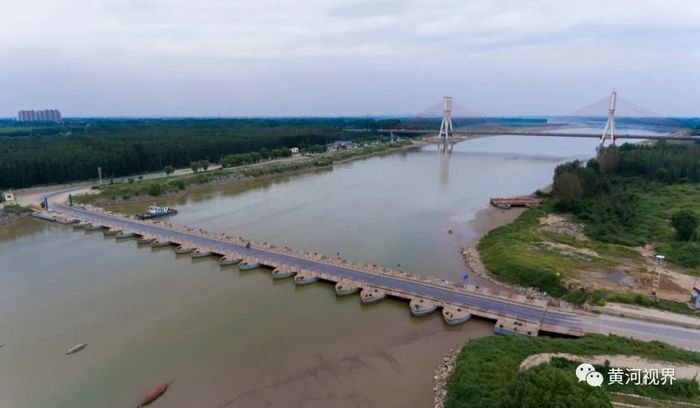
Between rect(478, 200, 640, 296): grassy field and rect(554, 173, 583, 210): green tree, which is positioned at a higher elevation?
rect(554, 173, 583, 210): green tree

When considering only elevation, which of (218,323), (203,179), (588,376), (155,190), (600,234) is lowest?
(218,323)

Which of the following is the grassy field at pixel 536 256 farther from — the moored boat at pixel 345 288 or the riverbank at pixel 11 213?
the riverbank at pixel 11 213

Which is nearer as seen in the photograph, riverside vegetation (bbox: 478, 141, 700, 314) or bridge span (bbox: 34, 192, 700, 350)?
bridge span (bbox: 34, 192, 700, 350)

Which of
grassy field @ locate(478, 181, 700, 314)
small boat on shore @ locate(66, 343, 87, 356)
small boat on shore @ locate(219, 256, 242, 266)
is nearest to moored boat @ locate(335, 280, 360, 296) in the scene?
small boat on shore @ locate(219, 256, 242, 266)

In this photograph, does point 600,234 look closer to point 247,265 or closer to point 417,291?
point 417,291

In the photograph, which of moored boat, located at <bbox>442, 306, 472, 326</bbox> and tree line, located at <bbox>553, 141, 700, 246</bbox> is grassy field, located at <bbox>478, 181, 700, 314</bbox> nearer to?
tree line, located at <bbox>553, 141, 700, 246</bbox>

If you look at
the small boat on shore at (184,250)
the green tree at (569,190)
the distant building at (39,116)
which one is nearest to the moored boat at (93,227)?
the small boat on shore at (184,250)

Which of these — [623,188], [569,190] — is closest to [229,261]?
[569,190]

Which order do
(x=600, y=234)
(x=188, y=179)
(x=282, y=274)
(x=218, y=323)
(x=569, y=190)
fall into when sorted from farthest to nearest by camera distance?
(x=188, y=179)
(x=569, y=190)
(x=600, y=234)
(x=282, y=274)
(x=218, y=323)

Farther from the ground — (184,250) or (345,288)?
(184,250)
